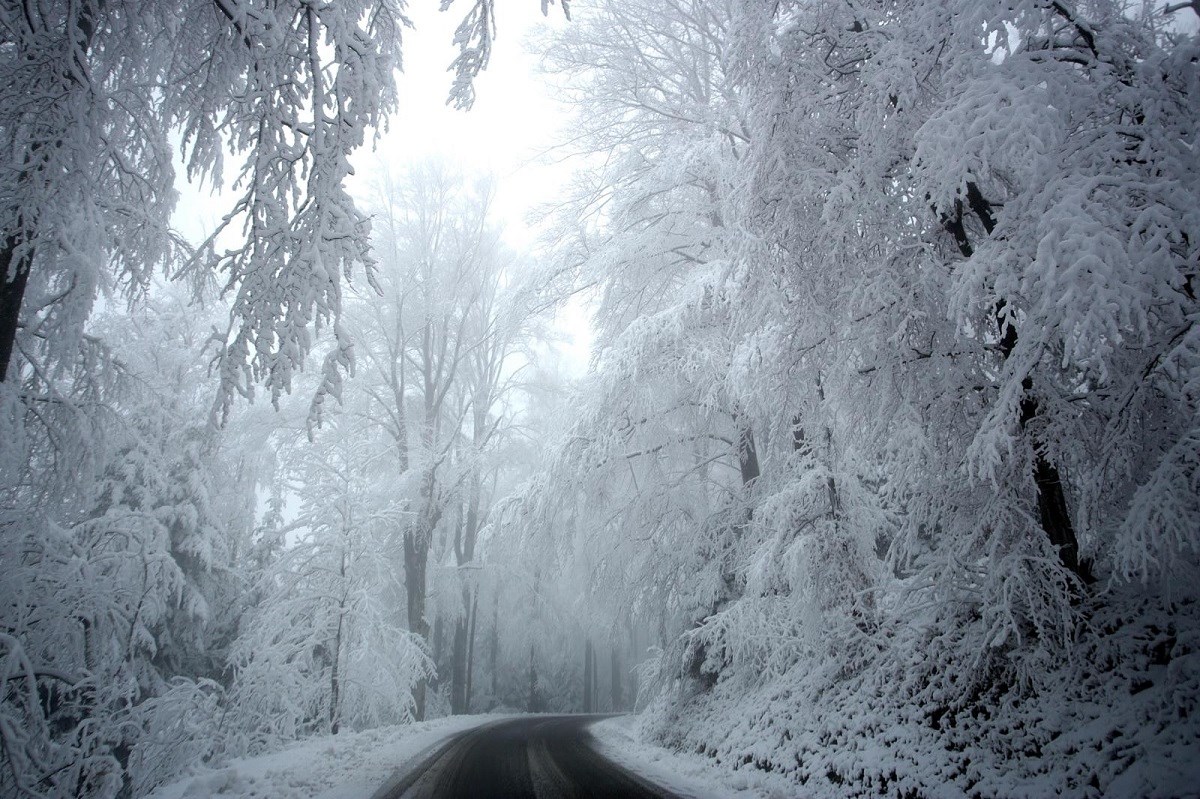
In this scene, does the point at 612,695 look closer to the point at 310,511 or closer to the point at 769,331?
the point at 310,511

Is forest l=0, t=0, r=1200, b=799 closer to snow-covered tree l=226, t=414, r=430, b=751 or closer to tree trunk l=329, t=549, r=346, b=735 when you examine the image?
tree trunk l=329, t=549, r=346, b=735

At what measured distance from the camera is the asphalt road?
5641 millimetres

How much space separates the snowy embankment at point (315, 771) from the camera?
5.38 meters

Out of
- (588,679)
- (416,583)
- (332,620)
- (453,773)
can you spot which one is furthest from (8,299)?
(588,679)

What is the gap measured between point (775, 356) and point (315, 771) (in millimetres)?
7442

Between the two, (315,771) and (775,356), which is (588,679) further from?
(775,356)

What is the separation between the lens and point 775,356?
230 inches

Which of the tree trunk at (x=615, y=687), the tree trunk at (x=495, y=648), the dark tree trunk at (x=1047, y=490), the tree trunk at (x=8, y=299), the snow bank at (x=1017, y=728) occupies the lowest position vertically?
the tree trunk at (x=615, y=687)

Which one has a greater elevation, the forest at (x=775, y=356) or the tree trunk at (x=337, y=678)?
the forest at (x=775, y=356)

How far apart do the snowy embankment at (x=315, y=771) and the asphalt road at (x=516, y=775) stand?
38 centimetres

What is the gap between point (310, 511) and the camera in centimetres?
1253

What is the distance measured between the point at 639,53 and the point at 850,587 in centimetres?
992

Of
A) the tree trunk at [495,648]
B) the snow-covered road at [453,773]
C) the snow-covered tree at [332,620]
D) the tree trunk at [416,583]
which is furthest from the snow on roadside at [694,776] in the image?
the tree trunk at [495,648]

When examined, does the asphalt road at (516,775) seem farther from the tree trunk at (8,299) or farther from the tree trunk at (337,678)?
the tree trunk at (8,299)
